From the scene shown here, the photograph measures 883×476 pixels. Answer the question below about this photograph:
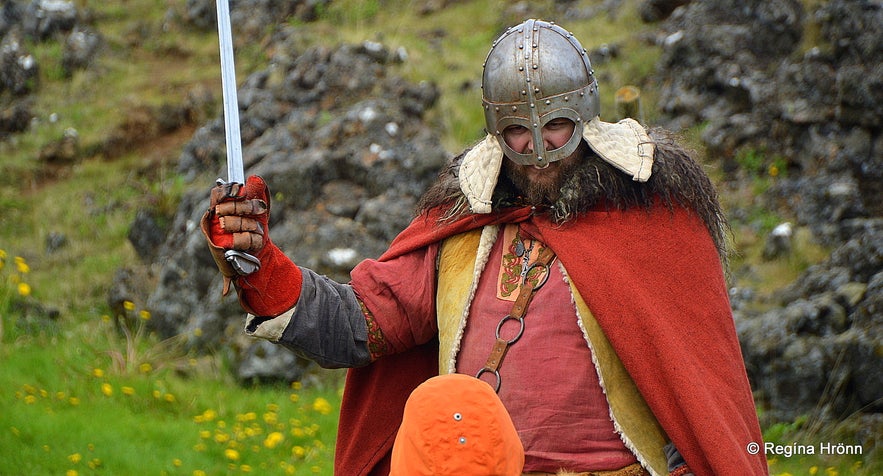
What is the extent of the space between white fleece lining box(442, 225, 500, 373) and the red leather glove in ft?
1.91

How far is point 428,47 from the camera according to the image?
12.9 m

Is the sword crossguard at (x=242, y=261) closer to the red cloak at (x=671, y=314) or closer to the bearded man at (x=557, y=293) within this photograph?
the bearded man at (x=557, y=293)

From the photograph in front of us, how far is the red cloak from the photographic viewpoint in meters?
3.41

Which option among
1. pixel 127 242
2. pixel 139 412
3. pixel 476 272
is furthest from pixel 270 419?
pixel 127 242

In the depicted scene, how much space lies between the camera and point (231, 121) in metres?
3.10

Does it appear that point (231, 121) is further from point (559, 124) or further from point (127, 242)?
point (127, 242)

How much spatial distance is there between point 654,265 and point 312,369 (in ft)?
12.9

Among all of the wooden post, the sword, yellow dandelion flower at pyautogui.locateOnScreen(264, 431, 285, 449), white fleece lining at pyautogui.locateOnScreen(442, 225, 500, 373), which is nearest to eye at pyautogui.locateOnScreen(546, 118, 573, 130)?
white fleece lining at pyautogui.locateOnScreen(442, 225, 500, 373)

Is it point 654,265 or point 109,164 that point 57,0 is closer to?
point 109,164

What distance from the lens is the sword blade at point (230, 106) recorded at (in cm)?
310

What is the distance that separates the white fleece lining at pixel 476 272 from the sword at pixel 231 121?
2.60 feet

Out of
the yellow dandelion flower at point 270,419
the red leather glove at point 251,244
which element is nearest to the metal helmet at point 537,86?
the red leather glove at point 251,244

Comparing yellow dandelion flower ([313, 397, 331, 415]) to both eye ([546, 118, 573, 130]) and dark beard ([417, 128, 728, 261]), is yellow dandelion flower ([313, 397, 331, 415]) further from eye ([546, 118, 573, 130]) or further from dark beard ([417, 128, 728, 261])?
eye ([546, 118, 573, 130])

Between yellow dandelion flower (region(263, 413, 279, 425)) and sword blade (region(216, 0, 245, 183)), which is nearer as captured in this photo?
sword blade (region(216, 0, 245, 183))
